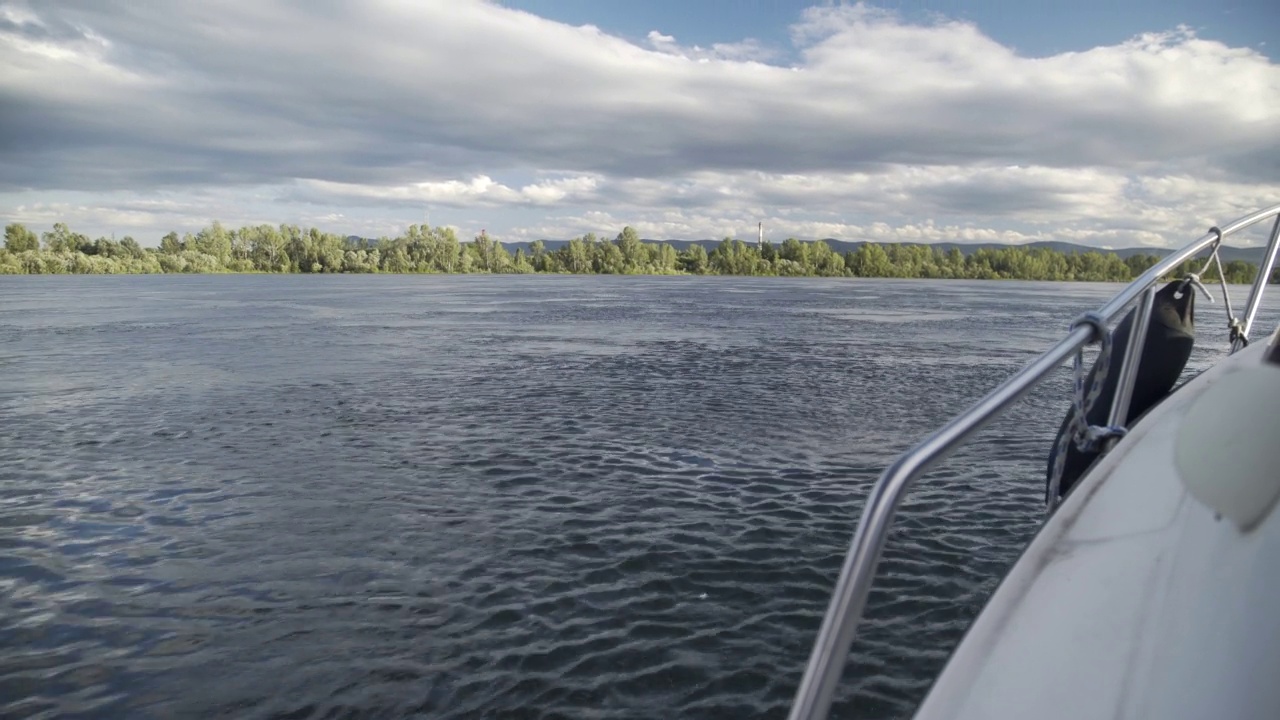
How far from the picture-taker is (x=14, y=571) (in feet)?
26.1

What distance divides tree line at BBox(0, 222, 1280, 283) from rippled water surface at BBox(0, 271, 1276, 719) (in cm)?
15727

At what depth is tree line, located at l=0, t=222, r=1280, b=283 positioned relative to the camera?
16100cm

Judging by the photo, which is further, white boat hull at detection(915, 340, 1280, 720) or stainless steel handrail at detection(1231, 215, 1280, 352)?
stainless steel handrail at detection(1231, 215, 1280, 352)

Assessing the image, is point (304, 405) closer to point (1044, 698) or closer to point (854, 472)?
point (854, 472)

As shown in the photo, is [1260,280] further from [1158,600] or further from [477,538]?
[477,538]

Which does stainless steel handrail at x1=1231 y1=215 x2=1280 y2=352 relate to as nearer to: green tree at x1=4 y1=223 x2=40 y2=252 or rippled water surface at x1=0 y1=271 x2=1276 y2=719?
rippled water surface at x1=0 y1=271 x2=1276 y2=719

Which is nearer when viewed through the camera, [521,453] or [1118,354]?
[1118,354]

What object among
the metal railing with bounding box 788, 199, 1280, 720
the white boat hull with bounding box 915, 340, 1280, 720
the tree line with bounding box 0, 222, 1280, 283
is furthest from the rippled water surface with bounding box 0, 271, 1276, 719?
the tree line with bounding box 0, 222, 1280, 283

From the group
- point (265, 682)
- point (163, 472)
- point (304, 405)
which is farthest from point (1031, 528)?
point (304, 405)

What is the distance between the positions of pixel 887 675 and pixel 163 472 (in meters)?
9.57

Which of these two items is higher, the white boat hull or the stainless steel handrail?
the stainless steel handrail

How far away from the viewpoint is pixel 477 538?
8680 mm

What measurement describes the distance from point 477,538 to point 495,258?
185138mm

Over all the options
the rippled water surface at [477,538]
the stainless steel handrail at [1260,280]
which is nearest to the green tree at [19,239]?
the rippled water surface at [477,538]
